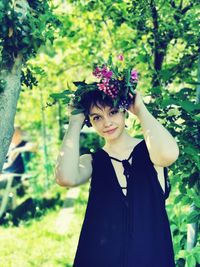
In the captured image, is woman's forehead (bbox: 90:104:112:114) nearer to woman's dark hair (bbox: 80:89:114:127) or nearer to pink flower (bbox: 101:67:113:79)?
woman's dark hair (bbox: 80:89:114:127)

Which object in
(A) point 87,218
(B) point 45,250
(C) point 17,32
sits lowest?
(B) point 45,250

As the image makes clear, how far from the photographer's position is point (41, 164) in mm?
8273

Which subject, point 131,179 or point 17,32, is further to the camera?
point 131,179

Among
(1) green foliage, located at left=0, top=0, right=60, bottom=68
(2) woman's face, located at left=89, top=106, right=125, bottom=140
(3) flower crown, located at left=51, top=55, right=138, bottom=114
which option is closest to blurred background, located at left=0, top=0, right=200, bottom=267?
(1) green foliage, located at left=0, top=0, right=60, bottom=68

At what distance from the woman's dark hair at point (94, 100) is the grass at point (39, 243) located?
100 inches

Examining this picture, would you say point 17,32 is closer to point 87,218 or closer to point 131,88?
point 131,88

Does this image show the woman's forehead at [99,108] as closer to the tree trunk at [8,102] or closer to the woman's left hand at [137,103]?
the woman's left hand at [137,103]

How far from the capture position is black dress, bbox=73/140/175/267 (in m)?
2.20

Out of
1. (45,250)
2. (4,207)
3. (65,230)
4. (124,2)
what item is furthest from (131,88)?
(4,207)

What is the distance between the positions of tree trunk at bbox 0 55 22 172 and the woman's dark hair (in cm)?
35

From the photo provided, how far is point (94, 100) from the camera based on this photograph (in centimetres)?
226

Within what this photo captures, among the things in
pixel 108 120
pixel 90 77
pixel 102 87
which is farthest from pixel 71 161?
pixel 90 77

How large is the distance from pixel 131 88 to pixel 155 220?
0.68 meters

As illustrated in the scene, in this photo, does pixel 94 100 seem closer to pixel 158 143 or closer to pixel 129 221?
pixel 158 143
